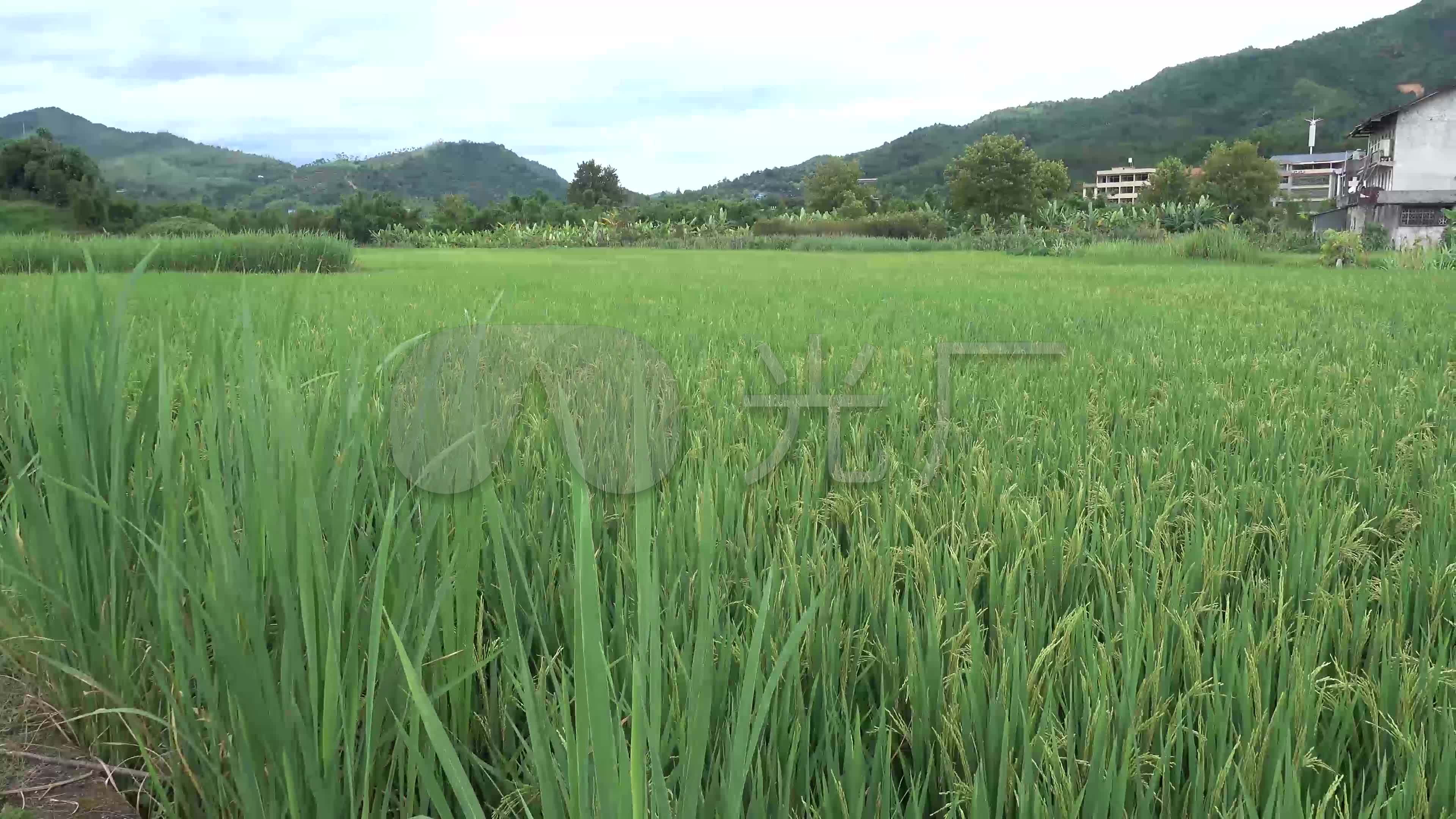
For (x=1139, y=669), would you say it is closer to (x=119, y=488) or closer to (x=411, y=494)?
(x=411, y=494)

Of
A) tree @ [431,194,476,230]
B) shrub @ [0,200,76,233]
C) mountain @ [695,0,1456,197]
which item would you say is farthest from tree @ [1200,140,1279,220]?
shrub @ [0,200,76,233]

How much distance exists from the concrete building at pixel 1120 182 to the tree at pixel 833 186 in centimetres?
4614

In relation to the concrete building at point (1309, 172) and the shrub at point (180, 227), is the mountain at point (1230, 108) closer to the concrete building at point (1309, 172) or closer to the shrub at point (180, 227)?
the concrete building at point (1309, 172)

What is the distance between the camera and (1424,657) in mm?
903

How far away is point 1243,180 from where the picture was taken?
43.7 metres

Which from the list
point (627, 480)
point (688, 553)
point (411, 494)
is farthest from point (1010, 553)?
point (411, 494)

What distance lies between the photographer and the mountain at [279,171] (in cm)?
6506

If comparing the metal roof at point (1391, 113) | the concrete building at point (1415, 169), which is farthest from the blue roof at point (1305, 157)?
the concrete building at point (1415, 169)

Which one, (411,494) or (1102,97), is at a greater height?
(1102,97)

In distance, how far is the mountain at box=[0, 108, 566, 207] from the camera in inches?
2562

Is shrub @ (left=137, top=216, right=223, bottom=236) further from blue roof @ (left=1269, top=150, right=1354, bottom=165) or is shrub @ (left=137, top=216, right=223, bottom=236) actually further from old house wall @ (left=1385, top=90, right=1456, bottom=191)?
blue roof @ (left=1269, top=150, right=1354, bottom=165)

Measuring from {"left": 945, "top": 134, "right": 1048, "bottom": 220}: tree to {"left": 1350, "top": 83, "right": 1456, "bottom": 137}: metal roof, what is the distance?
1248 cm

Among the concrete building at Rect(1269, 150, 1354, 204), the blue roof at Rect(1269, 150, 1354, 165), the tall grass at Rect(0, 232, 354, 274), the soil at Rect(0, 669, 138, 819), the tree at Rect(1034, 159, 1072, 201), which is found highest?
the blue roof at Rect(1269, 150, 1354, 165)

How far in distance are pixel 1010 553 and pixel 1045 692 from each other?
38cm
